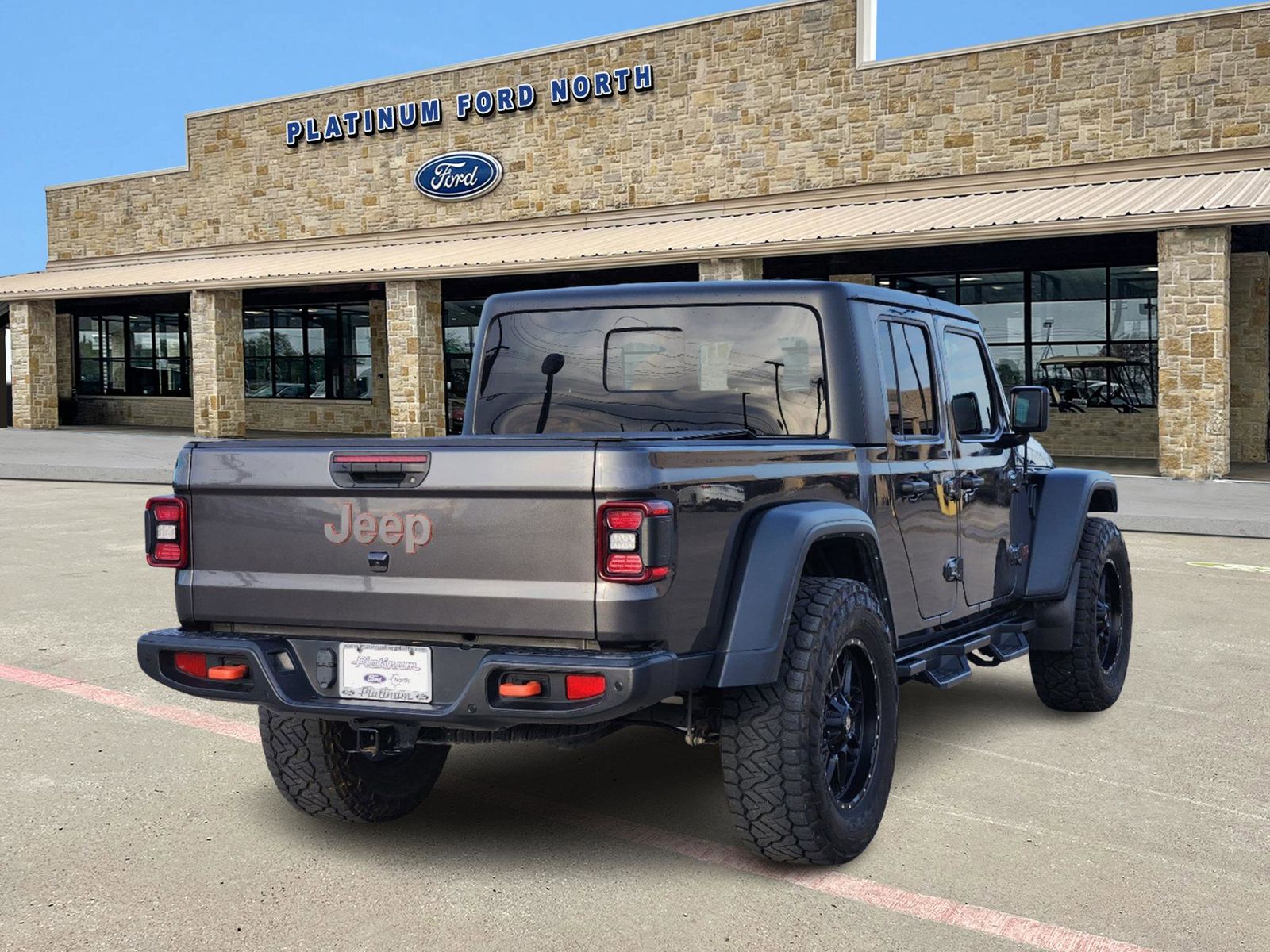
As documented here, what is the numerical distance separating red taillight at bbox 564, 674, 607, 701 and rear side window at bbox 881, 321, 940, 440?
6.23 feet

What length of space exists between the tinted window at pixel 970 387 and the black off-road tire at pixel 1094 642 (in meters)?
0.80

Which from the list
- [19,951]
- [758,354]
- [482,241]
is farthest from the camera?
[482,241]

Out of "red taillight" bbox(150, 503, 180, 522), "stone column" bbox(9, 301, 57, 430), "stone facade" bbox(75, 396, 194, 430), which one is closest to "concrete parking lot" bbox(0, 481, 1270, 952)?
"red taillight" bbox(150, 503, 180, 522)

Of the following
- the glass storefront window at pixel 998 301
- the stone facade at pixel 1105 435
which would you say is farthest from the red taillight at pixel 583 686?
the glass storefront window at pixel 998 301

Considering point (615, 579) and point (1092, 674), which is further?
point (1092, 674)

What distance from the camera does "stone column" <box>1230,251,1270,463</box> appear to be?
23297 millimetres

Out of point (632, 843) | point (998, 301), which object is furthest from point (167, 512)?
point (998, 301)

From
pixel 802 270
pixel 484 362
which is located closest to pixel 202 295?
pixel 802 270

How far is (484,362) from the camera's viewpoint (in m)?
5.63

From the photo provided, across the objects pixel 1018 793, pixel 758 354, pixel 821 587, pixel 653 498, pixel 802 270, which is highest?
pixel 802 270

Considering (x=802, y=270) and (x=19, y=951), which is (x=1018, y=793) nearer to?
(x=19, y=951)

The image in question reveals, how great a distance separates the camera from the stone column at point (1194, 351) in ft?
61.0

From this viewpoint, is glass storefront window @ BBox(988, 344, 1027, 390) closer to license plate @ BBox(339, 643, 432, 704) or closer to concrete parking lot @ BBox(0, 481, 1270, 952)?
concrete parking lot @ BBox(0, 481, 1270, 952)

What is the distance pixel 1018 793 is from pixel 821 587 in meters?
1.45
